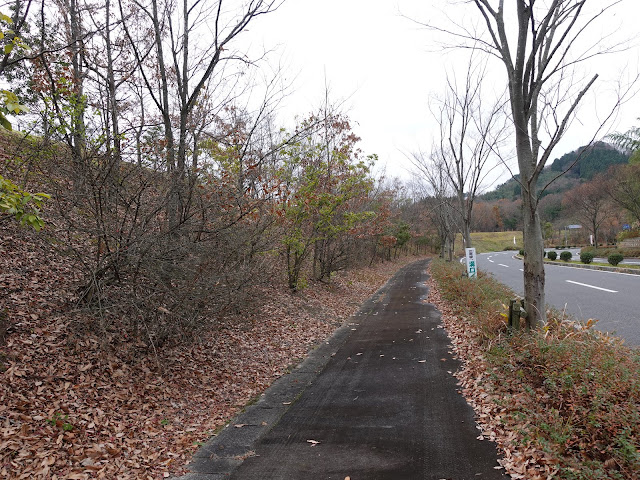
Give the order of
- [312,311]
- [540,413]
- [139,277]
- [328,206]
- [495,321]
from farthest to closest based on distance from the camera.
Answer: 1. [328,206]
2. [312,311]
3. [495,321]
4. [139,277]
5. [540,413]

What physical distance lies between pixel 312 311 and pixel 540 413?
27.3 ft

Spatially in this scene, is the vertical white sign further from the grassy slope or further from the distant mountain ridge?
the grassy slope

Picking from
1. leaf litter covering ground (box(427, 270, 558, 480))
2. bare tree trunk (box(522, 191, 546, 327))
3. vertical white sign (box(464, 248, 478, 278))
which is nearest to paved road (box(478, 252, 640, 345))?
bare tree trunk (box(522, 191, 546, 327))

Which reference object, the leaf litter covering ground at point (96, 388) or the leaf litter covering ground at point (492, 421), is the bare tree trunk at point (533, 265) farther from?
the leaf litter covering ground at point (96, 388)

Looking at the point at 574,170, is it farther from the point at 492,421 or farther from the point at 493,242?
the point at 492,421

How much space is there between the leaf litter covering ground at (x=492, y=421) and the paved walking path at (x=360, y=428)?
0.10 meters

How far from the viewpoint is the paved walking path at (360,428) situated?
3422mm

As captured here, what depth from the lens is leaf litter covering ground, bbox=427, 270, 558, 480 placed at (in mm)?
3107

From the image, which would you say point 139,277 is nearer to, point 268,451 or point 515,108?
point 268,451

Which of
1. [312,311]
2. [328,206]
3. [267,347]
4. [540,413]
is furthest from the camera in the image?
[328,206]

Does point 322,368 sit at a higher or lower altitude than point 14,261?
lower

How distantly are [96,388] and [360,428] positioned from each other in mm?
2962

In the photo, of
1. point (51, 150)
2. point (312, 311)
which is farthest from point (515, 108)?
point (312, 311)

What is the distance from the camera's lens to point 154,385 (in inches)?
202
